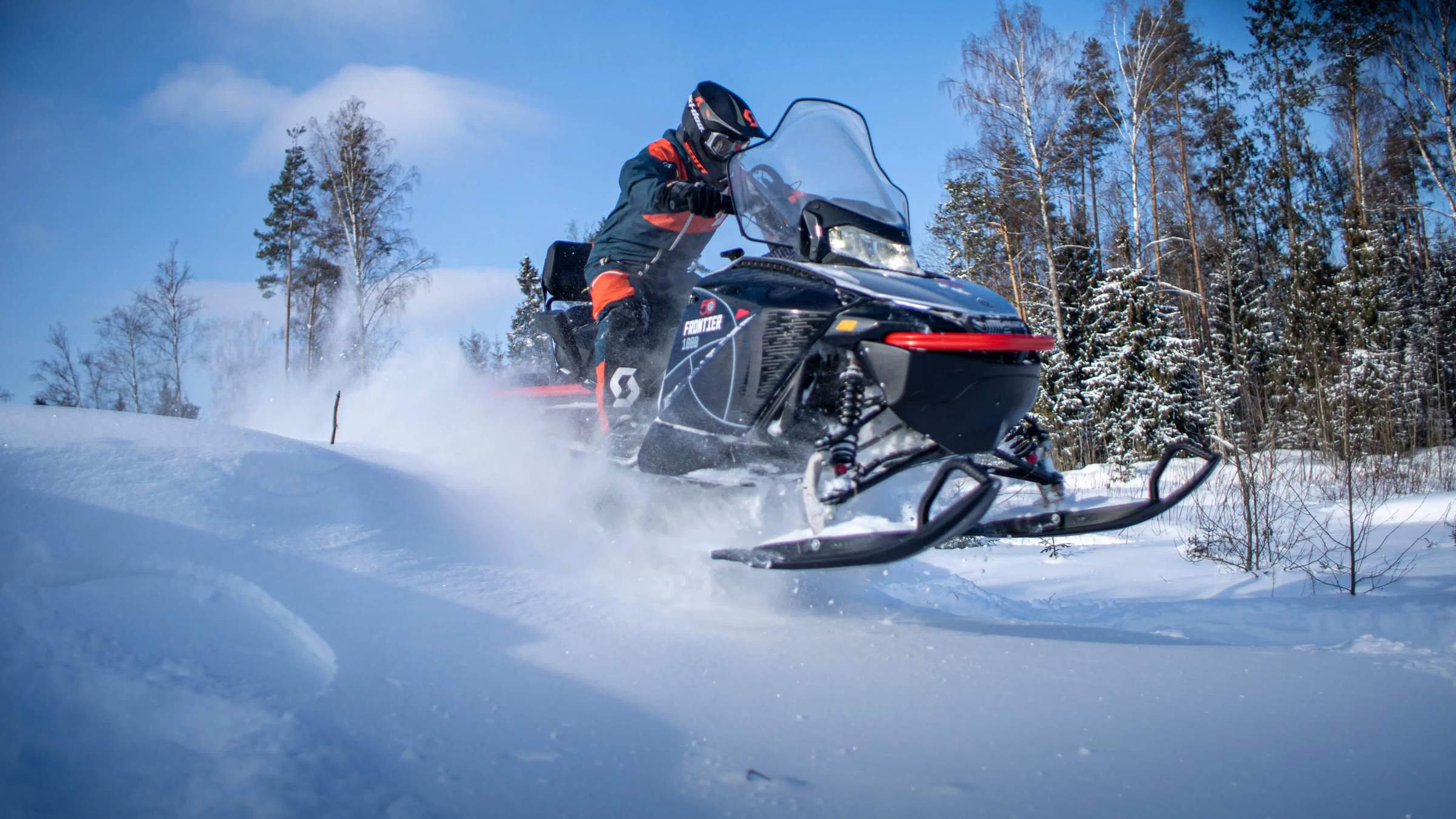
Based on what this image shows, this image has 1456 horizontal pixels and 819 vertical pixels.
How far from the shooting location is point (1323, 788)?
1.70 metres

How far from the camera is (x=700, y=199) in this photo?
11.6 feet

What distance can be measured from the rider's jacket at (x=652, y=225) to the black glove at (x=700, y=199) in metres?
0.20

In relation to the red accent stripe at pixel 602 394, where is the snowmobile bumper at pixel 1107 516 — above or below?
below

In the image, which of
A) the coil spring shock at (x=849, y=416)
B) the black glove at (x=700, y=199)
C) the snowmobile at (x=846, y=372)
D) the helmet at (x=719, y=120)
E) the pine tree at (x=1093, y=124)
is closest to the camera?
the snowmobile at (x=846, y=372)

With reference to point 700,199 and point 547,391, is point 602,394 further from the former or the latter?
point 700,199

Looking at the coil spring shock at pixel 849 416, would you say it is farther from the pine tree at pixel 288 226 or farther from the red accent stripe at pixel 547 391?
the pine tree at pixel 288 226

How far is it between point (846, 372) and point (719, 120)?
154cm

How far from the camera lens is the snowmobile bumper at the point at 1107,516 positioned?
3035mm

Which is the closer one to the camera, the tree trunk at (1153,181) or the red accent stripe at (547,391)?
the red accent stripe at (547,391)

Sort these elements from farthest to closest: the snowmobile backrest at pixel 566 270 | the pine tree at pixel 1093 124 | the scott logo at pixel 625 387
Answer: the pine tree at pixel 1093 124 < the snowmobile backrest at pixel 566 270 < the scott logo at pixel 625 387

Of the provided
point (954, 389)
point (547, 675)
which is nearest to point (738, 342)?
point (954, 389)

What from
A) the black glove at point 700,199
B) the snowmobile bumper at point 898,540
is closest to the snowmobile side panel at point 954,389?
the snowmobile bumper at point 898,540

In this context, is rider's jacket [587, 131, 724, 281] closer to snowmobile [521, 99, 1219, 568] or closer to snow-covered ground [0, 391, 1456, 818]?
snowmobile [521, 99, 1219, 568]

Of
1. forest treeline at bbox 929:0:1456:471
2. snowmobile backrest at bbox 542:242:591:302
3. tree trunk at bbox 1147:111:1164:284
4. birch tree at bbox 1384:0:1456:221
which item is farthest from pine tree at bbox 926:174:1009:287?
snowmobile backrest at bbox 542:242:591:302
